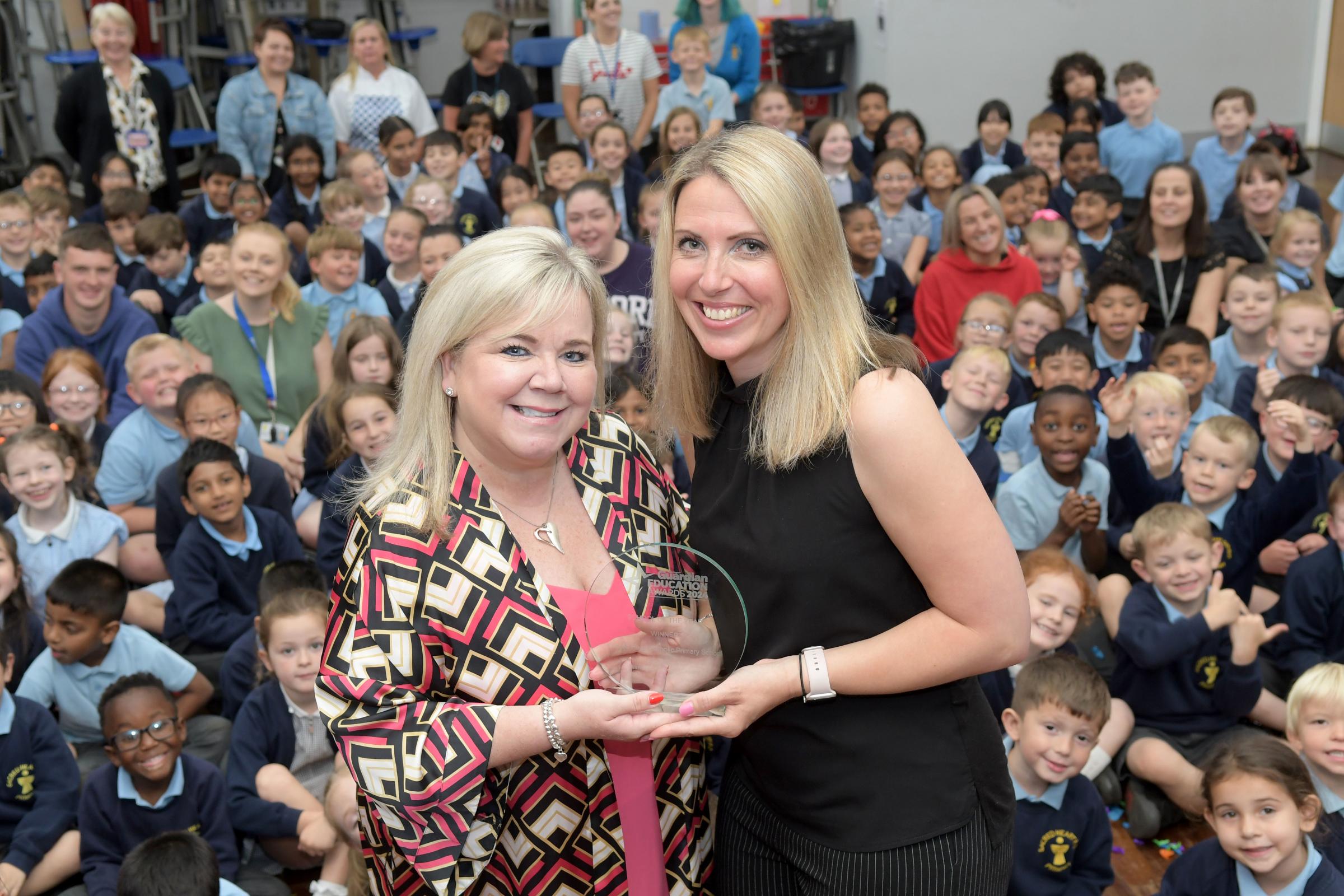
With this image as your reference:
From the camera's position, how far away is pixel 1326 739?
9.25 feet

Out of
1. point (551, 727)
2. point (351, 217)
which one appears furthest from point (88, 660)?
point (351, 217)

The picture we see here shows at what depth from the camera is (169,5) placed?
32.2 ft

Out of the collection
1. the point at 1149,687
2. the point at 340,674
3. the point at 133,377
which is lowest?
the point at 1149,687

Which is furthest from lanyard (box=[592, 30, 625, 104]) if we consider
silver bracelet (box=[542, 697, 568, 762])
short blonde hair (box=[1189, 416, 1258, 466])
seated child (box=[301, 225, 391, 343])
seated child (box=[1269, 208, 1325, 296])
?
silver bracelet (box=[542, 697, 568, 762])

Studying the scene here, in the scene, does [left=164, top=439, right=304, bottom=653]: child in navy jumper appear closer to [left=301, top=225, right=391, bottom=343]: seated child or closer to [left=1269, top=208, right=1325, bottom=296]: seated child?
[left=301, top=225, right=391, bottom=343]: seated child

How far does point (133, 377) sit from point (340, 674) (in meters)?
3.14

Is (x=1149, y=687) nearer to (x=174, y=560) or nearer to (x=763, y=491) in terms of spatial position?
(x=763, y=491)

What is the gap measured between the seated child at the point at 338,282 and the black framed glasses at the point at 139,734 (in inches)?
103

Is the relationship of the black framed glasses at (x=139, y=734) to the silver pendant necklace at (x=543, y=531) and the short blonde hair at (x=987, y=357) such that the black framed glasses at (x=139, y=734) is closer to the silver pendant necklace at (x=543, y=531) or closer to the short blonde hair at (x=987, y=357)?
the silver pendant necklace at (x=543, y=531)

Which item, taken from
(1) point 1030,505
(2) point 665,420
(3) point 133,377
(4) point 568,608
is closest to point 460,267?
(2) point 665,420

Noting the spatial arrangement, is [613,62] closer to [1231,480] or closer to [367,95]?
[367,95]

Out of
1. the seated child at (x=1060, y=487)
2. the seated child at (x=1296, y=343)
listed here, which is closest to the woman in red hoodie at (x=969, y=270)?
the seated child at (x=1296, y=343)

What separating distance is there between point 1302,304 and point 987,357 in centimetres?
133

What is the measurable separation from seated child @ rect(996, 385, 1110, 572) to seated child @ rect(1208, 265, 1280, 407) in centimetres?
112
